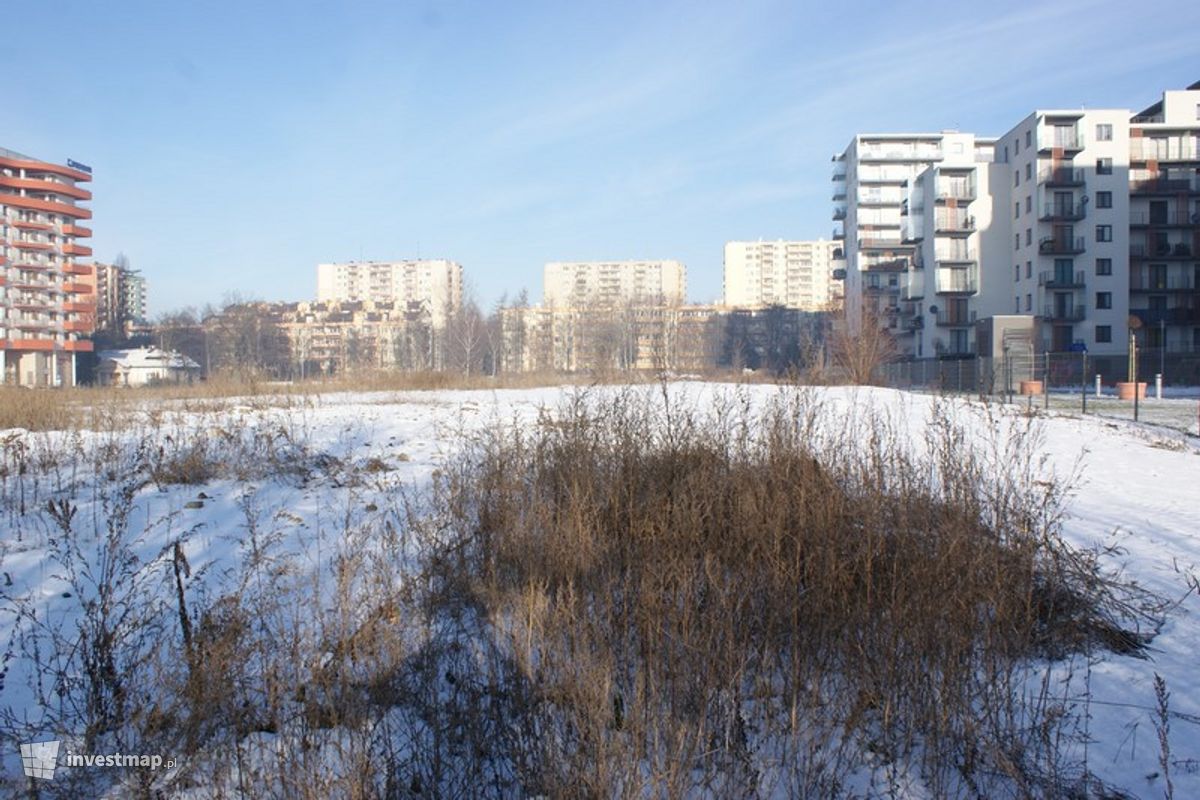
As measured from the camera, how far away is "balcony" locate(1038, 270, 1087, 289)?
52188 mm

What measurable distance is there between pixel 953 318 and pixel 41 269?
77906 mm

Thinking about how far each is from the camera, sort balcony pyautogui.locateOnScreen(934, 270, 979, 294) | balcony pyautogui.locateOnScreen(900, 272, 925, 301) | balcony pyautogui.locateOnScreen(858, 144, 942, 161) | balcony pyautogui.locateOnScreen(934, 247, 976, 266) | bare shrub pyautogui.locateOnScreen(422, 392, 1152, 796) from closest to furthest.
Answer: bare shrub pyautogui.locateOnScreen(422, 392, 1152, 796)
balcony pyautogui.locateOnScreen(934, 247, 976, 266)
balcony pyautogui.locateOnScreen(934, 270, 979, 294)
balcony pyautogui.locateOnScreen(900, 272, 925, 301)
balcony pyautogui.locateOnScreen(858, 144, 942, 161)

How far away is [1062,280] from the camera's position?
5275 centimetres

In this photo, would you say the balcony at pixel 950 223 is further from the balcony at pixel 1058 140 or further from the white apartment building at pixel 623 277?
the white apartment building at pixel 623 277

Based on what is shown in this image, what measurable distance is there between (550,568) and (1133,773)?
2570 mm

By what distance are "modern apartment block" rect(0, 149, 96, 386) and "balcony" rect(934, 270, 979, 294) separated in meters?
71.3

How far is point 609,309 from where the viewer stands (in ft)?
247

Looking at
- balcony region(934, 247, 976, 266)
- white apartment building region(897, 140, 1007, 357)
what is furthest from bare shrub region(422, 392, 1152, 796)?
balcony region(934, 247, 976, 266)

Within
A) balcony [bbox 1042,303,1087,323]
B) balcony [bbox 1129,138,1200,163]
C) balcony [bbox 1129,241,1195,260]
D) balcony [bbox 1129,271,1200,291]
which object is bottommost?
balcony [bbox 1042,303,1087,323]

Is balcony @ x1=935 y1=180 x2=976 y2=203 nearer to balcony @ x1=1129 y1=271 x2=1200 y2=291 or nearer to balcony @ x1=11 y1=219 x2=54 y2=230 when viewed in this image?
balcony @ x1=1129 y1=271 x2=1200 y2=291

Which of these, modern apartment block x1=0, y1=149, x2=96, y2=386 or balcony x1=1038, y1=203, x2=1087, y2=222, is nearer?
balcony x1=1038, y1=203, x2=1087, y2=222

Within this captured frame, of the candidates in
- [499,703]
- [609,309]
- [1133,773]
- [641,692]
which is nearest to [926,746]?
[1133,773]

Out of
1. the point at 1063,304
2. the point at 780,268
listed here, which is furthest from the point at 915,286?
the point at 780,268

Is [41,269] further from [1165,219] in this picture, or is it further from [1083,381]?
[1165,219]
